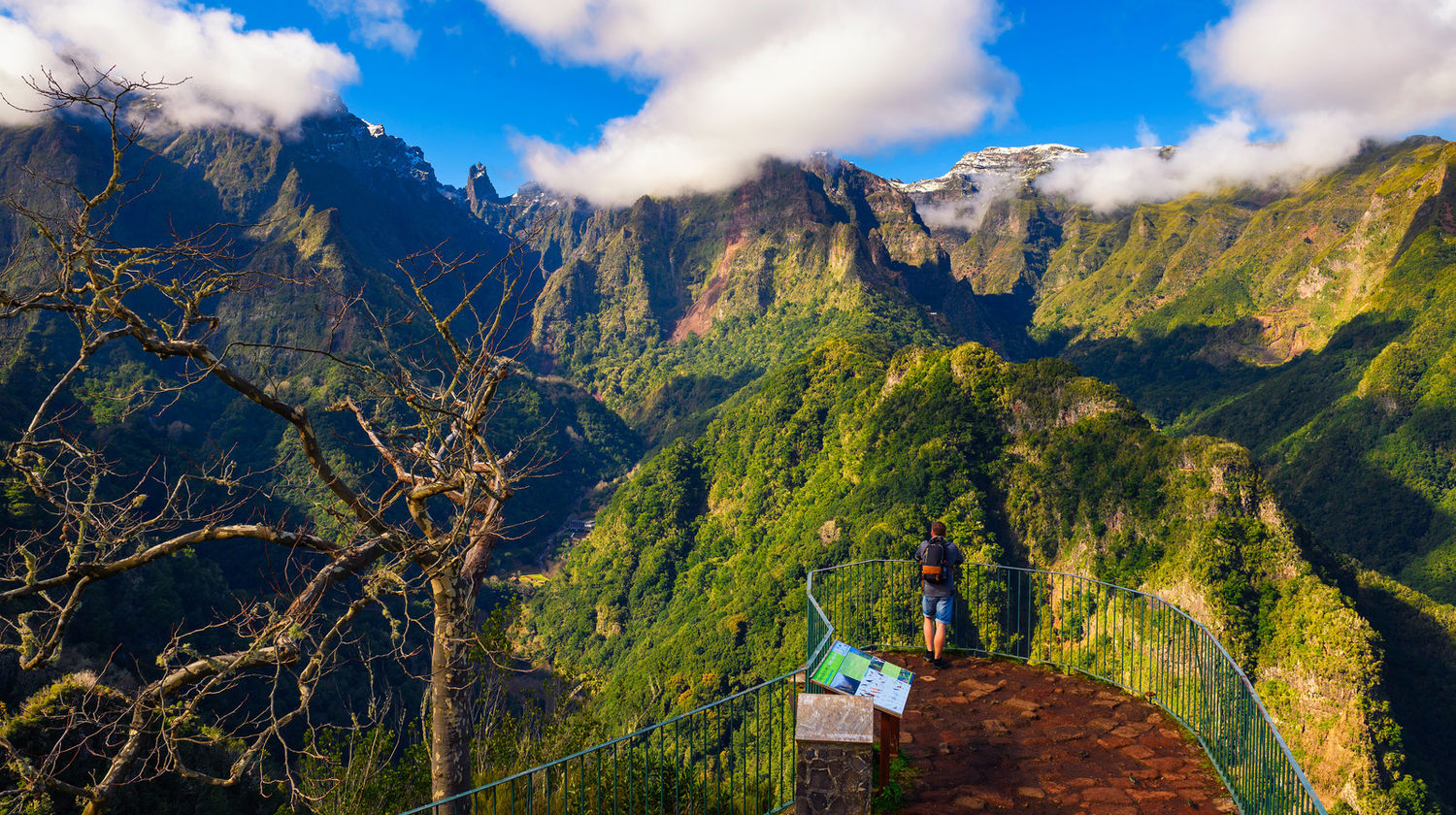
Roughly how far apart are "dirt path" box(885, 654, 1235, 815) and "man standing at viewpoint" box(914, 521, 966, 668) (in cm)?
76

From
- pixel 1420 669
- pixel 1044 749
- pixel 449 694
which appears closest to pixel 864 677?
pixel 1044 749

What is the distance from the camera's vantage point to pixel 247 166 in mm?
166000

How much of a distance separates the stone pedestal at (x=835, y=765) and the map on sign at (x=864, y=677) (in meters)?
0.77

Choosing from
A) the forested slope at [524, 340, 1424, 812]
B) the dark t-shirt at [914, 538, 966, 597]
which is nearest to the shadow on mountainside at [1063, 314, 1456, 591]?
the forested slope at [524, 340, 1424, 812]

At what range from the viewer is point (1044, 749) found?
31.4ft

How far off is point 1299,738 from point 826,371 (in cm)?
5785

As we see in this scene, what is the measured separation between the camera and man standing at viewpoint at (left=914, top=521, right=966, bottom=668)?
36.6 ft

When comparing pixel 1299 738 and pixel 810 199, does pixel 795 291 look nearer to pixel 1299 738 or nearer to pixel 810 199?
pixel 810 199

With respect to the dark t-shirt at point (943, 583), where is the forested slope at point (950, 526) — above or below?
above

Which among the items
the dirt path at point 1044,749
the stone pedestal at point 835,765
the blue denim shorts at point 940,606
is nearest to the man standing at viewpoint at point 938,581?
the blue denim shorts at point 940,606

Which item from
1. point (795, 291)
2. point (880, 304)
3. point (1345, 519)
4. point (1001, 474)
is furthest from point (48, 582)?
point (795, 291)

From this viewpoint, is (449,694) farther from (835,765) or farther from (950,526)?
(950,526)

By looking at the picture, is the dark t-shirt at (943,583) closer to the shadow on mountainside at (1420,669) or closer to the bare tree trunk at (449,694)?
the bare tree trunk at (449,694)

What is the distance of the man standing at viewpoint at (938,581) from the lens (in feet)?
36.6
